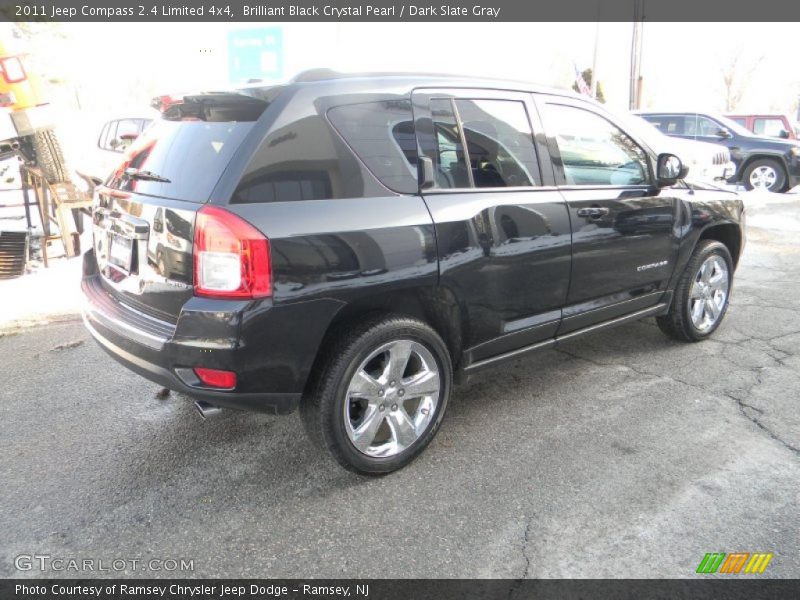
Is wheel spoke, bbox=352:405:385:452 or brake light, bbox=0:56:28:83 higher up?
brake light, bbox=0:56:28:83

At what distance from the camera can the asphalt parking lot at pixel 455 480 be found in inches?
90.8

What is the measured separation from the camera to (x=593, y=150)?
12.1 feet

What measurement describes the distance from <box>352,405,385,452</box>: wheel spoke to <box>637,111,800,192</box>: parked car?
42.1 feet

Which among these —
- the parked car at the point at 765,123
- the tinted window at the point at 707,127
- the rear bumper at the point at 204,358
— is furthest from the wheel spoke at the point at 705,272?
the parked car at the point at 765,123

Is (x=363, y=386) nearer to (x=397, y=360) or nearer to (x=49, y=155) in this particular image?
(x=397, y=360)

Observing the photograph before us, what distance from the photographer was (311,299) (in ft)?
7.95

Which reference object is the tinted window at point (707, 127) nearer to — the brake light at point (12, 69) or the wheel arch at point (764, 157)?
the wheel arch at point (764, 157)

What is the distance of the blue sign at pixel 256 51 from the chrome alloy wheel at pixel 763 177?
10929mm

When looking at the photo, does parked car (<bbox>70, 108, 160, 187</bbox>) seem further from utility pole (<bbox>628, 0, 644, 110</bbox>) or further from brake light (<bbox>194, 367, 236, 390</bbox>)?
utility pole (<bbox>628, 0, 644, 110</bbox>)

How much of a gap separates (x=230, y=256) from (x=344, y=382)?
2.36ft

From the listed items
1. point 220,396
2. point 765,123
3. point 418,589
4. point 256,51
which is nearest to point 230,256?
point 220,396

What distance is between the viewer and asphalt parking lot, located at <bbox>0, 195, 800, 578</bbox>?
231 centimetres

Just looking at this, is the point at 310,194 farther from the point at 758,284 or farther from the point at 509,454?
the point at 758,284

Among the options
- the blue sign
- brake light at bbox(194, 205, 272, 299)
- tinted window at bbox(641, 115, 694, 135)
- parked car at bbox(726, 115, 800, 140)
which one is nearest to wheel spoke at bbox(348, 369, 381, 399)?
brake light at bbox(194, 205, 272, 299)
